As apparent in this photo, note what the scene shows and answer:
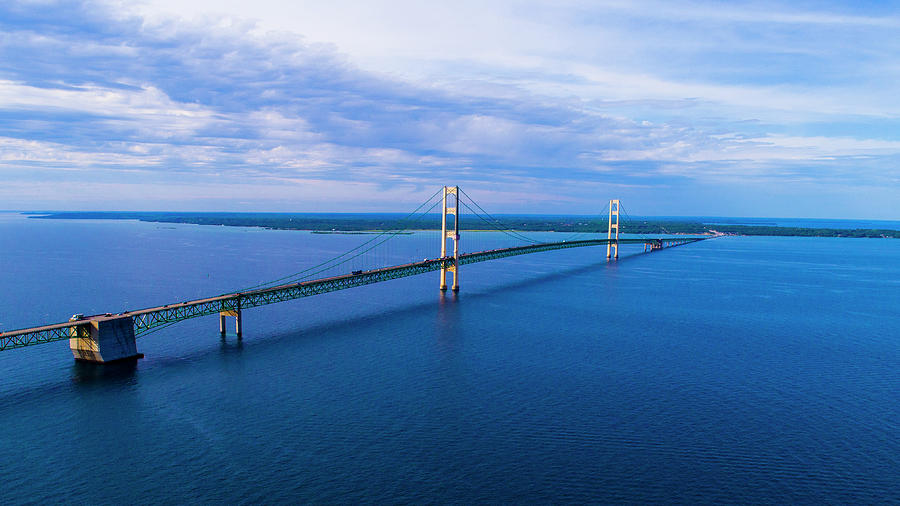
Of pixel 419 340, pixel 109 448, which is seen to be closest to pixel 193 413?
pixel 109 448

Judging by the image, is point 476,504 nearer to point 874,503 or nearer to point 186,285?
point 874,503

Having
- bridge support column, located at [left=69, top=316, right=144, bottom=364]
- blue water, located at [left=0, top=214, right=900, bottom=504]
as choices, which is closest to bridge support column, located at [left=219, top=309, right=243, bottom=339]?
blue water, located at [left=0, top=214, right=900, bottom=504]

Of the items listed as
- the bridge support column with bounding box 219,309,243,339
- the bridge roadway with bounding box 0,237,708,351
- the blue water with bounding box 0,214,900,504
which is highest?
the bridge roadway with bounding box 0,237,708,351

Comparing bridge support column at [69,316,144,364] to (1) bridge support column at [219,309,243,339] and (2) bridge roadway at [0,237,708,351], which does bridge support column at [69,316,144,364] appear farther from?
(1) bridge support column at [219,309,243,339]

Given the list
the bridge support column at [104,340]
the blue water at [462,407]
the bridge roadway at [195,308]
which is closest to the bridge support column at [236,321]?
the bridge roadway at [195,308]

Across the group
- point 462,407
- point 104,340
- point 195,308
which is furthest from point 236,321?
point 462,407

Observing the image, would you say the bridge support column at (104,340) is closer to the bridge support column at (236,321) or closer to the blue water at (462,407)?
the blue water at (462,407)
